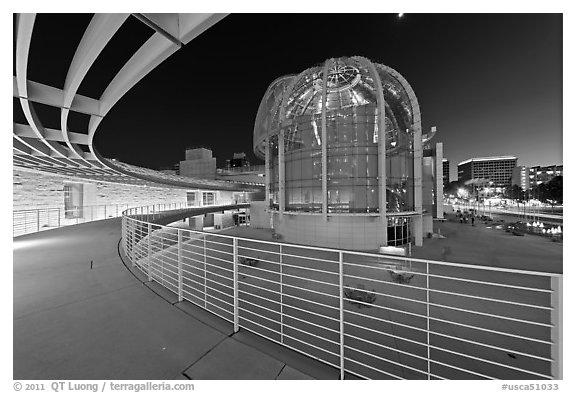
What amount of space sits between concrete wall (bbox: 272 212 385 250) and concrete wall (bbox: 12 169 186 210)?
19.4 m

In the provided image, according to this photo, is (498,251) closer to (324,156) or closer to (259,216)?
(324,156)

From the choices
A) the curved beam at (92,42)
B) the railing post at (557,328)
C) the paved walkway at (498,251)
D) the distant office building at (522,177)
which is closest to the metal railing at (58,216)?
the curved beam at (92,42)

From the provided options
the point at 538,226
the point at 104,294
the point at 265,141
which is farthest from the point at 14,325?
the point at 538,226

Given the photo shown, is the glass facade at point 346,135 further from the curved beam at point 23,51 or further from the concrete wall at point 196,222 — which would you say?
the concrete wall at point 196,222

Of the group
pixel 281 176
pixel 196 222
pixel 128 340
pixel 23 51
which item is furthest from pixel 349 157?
pixel 196 222

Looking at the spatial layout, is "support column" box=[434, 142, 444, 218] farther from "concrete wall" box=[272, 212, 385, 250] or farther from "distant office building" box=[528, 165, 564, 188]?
"distant office building" box=[528, 165, 564, 188]

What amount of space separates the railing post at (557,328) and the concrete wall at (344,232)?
13972mm

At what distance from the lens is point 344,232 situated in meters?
16.2

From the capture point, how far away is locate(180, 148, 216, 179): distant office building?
→ 49.4 metres
